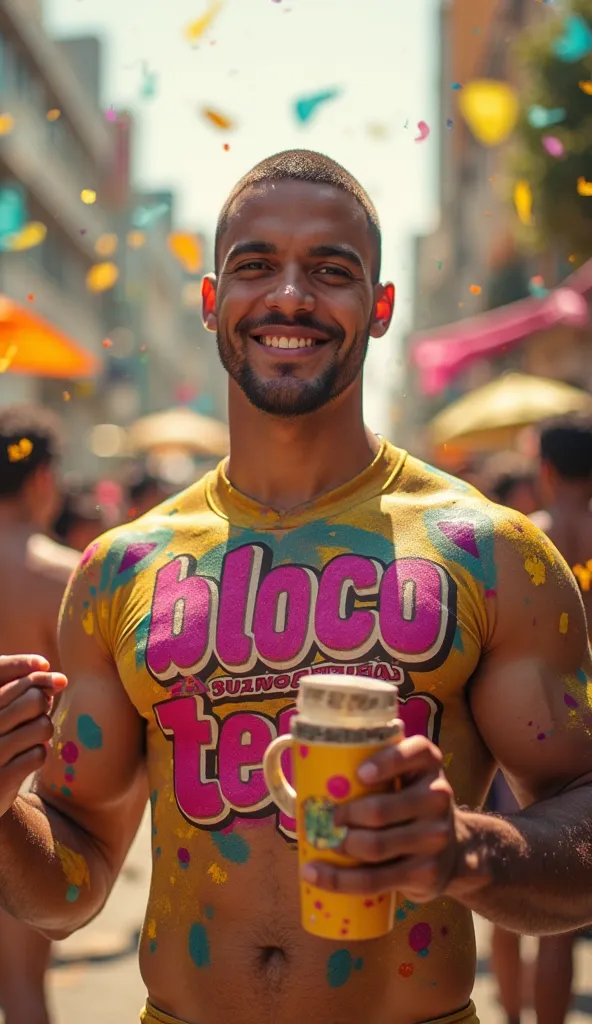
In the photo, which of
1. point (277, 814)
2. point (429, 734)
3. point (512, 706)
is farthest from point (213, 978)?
point (512, 706)

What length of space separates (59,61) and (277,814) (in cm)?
3177

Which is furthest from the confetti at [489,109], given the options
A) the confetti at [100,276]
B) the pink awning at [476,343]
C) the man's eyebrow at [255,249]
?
the pink awning at [476,343]

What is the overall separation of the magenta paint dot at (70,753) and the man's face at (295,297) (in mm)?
748

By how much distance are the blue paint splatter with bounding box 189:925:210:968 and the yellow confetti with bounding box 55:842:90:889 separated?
0.23 m

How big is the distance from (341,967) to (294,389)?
1060mm

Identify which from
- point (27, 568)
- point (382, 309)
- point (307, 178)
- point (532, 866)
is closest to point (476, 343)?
point (27, 568)

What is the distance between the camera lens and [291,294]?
2424 mm

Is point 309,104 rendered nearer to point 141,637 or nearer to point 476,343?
point 141,637

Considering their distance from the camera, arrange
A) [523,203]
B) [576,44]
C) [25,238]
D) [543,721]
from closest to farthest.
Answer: [543,721] → [523,203] → [576,44] → [25,238]

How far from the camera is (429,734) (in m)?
2.23

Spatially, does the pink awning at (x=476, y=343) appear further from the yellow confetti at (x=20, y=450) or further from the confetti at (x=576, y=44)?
the yellow confetti at (x=20, y=450)

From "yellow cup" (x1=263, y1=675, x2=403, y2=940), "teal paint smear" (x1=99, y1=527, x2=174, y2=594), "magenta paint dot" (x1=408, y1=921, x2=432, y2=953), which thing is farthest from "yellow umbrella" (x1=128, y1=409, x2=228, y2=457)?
"yellow cup" (x1=263, y1=675, x2=403, y2=940)

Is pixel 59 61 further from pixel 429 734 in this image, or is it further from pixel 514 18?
pixel 429 734

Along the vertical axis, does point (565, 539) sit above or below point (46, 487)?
below
